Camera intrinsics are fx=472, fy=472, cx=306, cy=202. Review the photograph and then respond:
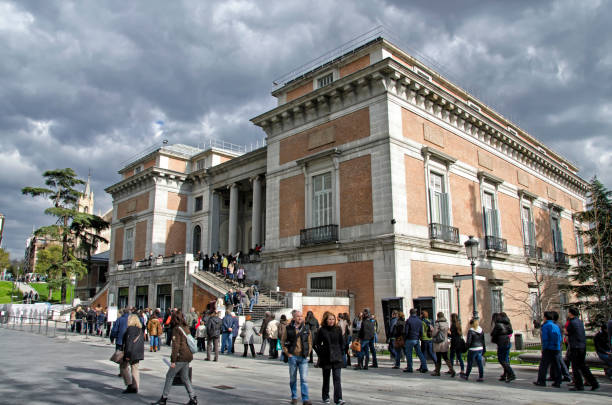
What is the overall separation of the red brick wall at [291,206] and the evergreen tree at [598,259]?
14.8 metres

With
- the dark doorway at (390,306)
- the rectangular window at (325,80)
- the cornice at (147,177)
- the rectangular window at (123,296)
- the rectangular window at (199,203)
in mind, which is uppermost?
the rectangular window at (325,80)

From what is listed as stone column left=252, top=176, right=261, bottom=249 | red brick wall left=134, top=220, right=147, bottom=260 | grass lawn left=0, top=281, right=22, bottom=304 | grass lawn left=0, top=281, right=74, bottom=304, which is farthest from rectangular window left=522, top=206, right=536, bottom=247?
grass lawn left=0, top=281, right=22, bottom=304

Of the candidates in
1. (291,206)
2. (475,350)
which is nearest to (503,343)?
(475,350)

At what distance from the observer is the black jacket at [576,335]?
382 inches

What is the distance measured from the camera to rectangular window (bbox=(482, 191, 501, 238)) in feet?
86.5

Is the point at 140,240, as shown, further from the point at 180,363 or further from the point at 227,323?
the point at 180,363

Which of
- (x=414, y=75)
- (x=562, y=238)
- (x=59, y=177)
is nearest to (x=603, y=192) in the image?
(x=562, y=238)

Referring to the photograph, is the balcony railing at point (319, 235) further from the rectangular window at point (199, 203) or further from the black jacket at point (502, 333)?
the rectangular window at point (199, 203)

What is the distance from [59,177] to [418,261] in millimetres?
35725

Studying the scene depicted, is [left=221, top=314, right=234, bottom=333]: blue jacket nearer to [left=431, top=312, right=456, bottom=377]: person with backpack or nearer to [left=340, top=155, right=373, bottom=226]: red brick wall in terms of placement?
[left=431, top=312, right=456, bottom=377]: person with backpack

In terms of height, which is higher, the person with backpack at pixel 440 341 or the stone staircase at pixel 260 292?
the stone staircase at pixel 260 292

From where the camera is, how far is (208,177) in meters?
37.1

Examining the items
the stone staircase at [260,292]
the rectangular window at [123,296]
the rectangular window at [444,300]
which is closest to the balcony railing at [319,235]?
the stone staircase at [260,292]

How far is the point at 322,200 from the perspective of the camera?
23766 millimetres
